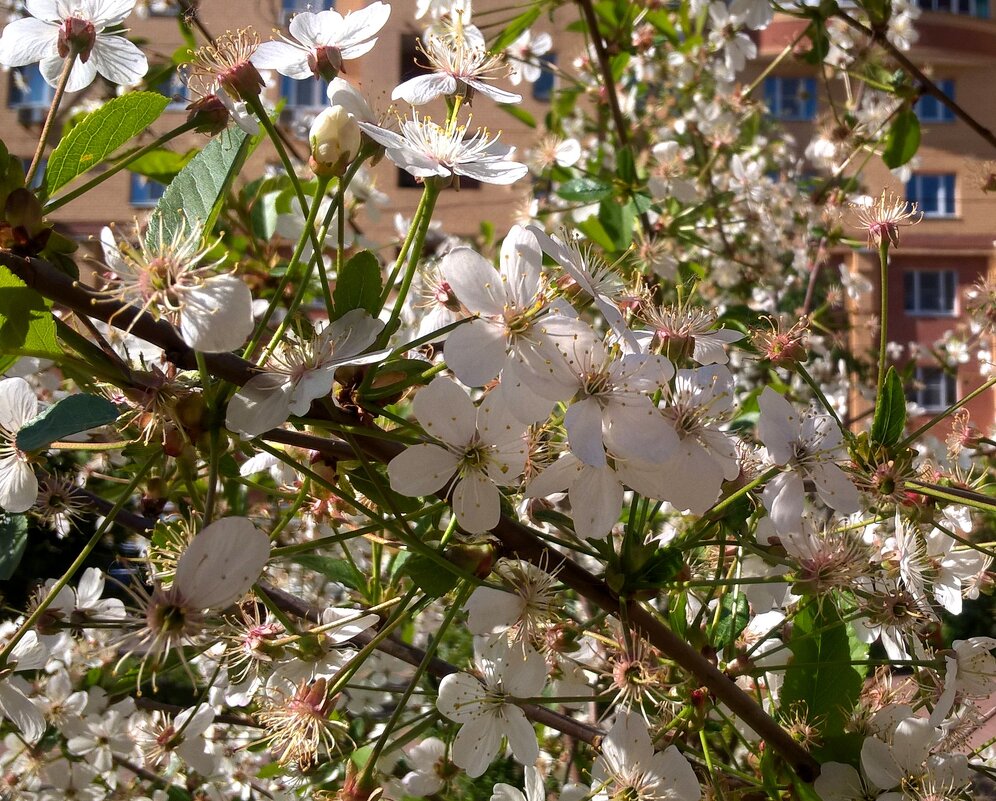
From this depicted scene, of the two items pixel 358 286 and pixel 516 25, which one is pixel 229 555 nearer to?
pixel 358 286

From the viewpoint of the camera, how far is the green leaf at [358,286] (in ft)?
2.30

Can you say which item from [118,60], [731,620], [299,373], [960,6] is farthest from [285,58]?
[960,6]

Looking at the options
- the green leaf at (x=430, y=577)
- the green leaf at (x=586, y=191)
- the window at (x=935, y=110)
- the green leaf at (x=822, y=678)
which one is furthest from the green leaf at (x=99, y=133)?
the window at (x=935, y=110)

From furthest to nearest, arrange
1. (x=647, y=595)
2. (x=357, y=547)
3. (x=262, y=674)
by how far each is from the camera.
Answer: (x=357, y=547)
(x=262, y=674)
(x=647, y=595)

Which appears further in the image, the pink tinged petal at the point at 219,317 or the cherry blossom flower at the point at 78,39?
the cherry blossom flower at the point at 78,39

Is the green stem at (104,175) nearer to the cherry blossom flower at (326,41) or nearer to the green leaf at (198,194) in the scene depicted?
the green leaf at (198,194)

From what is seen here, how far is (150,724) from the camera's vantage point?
1.39 m

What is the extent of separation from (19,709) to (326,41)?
31.0 inches

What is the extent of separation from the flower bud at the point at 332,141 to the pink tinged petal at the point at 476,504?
0.30 metres

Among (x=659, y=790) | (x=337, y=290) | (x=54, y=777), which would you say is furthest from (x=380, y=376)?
(x=54, y=777)

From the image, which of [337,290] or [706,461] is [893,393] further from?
[337,290]

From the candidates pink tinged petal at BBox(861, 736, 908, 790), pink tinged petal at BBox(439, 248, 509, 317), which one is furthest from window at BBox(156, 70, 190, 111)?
pink tinged petal at BBox(861, 736, 908, 790)

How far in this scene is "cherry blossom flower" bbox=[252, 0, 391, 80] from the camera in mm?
916

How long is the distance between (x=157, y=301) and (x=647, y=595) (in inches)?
19.8
